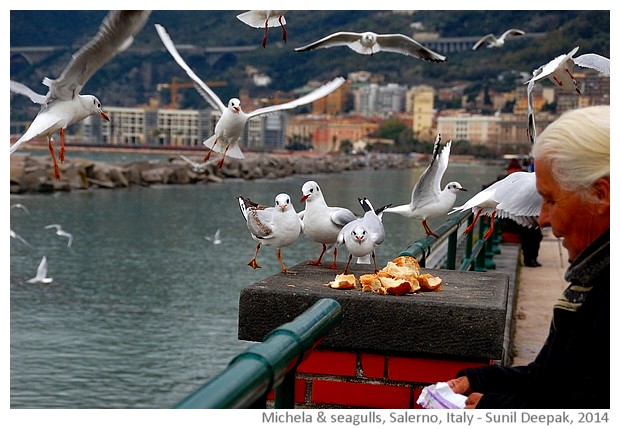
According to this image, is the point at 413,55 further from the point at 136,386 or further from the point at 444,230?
the point at 136,386

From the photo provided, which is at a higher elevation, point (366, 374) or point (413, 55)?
point (413, 55)

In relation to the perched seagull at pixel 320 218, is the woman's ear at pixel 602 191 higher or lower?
higher

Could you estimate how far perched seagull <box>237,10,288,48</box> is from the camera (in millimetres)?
3389

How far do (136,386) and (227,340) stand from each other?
217cm

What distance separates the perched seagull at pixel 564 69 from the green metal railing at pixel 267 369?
7.08 ft

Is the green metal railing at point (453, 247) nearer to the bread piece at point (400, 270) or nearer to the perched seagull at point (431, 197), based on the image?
the perched seagull at point (431, 197)

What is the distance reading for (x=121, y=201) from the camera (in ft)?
133

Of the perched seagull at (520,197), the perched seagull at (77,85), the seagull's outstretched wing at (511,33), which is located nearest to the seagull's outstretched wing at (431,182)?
the perched seagull at (520,197)

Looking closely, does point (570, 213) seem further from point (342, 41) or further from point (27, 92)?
point (342, 41)

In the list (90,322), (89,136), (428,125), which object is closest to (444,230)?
(90,322)

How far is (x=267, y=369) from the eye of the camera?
1410mm

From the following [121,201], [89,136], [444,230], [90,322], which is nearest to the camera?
[444,230]

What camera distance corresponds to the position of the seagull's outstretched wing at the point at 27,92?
11.2 ft

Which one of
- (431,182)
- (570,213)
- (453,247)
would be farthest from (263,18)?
(570,213)
